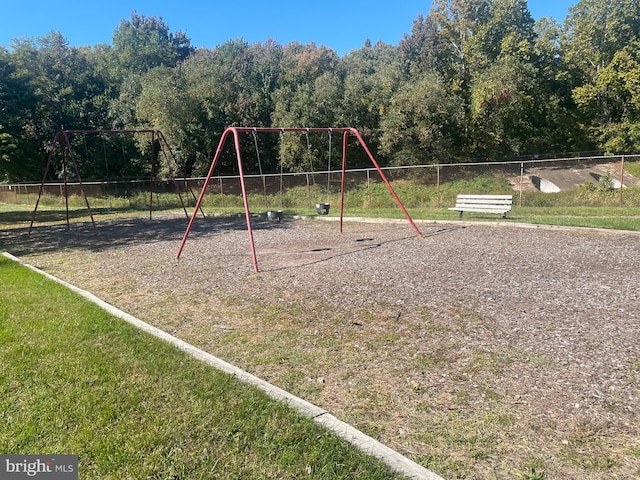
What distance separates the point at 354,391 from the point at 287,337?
4.25 feet

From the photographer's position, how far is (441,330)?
4.42 meters

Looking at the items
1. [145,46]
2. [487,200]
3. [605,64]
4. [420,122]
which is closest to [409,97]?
[420,122]

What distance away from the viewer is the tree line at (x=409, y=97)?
3061 centimetres

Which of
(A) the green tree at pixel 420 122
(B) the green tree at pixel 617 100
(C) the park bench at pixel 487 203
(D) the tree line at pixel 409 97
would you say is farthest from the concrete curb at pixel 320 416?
(B) the green tree at pixel 617 100

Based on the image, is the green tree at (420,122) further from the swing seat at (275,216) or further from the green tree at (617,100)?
the swing seat at (275,216)

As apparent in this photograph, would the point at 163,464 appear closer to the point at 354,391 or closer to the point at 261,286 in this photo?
the point at 354,391

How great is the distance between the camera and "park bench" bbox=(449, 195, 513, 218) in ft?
40.8

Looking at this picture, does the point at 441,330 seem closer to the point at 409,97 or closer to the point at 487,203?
the point at 487,203

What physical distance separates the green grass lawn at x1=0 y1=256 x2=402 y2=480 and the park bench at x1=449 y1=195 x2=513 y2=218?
1077 cm

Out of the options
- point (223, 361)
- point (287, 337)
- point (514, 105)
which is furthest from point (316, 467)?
point (514, 105)

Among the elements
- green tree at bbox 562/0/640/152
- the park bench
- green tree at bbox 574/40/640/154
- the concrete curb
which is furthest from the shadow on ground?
green tree at bbox 562/0/640/152

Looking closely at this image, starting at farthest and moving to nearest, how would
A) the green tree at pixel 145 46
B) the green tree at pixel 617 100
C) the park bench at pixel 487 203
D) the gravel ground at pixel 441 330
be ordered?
the green tree at pixel 145 46
the green tree at pixel 617 100
the park bench at pixel 487 203
the gravel ground at pixel 441 330

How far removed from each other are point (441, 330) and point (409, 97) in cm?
2814

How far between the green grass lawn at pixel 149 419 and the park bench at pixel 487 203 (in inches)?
424
